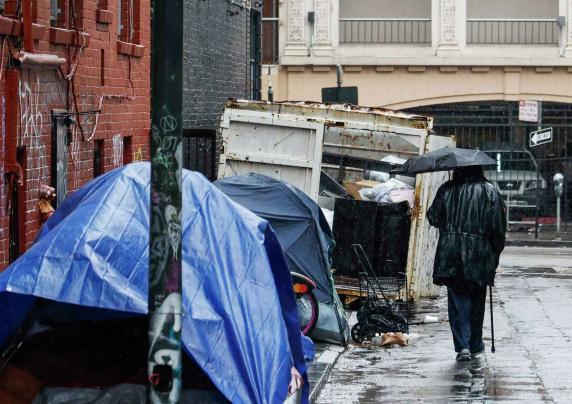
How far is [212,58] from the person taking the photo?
77.5 feet

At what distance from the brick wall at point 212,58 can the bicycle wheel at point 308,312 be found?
720 cm

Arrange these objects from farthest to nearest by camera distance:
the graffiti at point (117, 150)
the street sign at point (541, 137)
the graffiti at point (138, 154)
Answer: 1. the street sign at point (541, 137)
2. the graffiti at point (138, 154)
3. the graffiti at point (117, 150)

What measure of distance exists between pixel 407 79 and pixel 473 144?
3263 millimetres

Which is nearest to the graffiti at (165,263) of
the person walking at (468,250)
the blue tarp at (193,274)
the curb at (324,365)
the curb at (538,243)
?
the blue tarp at (193,274)

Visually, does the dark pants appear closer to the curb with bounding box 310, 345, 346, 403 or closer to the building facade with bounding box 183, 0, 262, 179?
the curb with bounding box 310, 345, 346, 403

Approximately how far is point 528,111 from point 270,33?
753 cm

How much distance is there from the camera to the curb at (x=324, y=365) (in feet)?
37.3

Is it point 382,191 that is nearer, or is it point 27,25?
point 27,25

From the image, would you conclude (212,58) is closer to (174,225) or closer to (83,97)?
(83,97)

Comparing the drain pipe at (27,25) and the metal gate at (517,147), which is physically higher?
the drain pipe at (27,25)

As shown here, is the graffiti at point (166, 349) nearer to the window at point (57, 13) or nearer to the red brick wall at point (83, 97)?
the red brick wall at point (83, 97)

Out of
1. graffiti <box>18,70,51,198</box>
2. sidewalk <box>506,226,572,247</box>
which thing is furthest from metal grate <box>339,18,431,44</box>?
graffiti <box>18,70,51,198</box>

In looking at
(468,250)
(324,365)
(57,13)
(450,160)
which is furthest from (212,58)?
(324,365)

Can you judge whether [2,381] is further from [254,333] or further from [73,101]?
[73,101]
